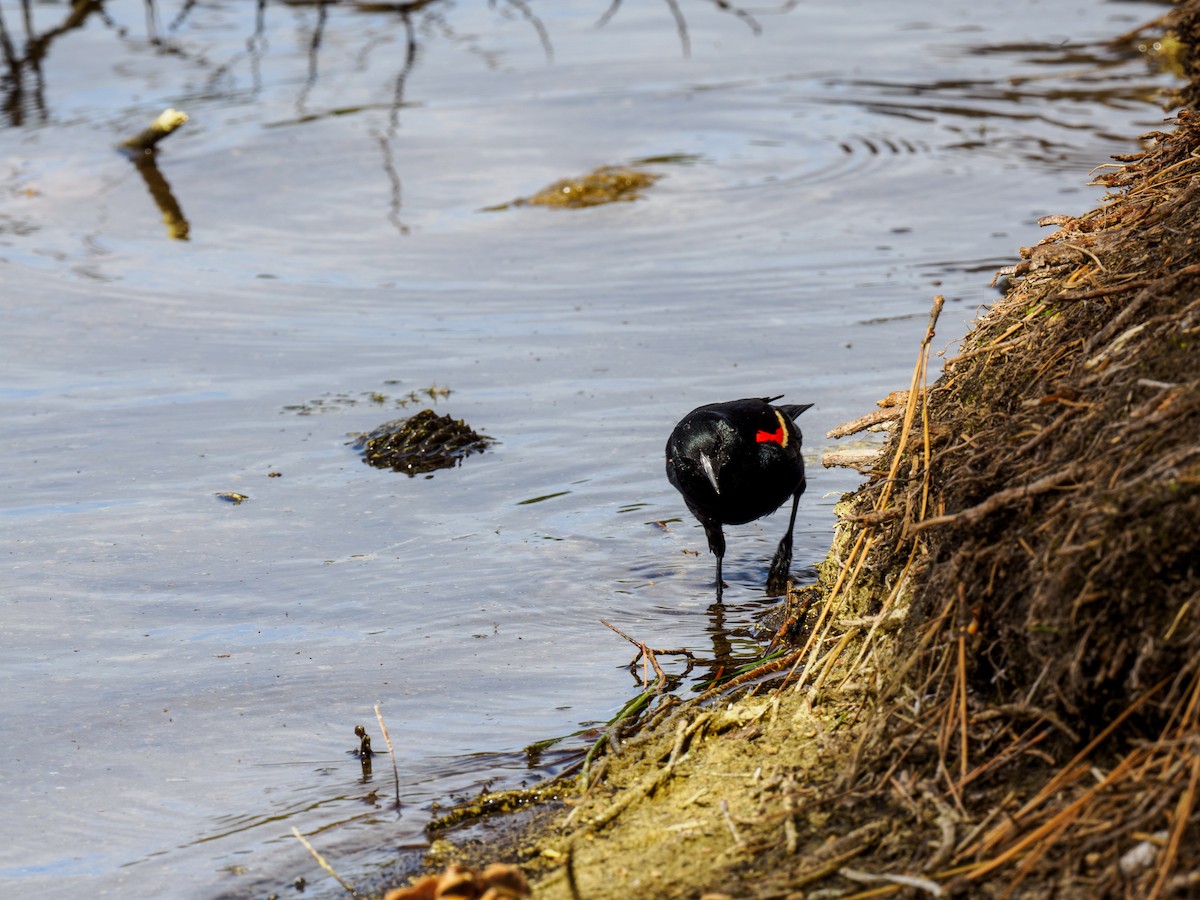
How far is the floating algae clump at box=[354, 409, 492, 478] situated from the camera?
798 centimetres

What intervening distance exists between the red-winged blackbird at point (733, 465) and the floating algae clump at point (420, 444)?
1.70 metres

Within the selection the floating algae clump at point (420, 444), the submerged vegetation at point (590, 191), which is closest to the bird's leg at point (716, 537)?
the floating algae clump at point (420, 444)

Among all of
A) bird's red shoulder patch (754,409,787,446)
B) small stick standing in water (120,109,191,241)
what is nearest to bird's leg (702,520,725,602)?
bird's red shoulder patch (754,409,787,446)

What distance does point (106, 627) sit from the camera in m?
6.11

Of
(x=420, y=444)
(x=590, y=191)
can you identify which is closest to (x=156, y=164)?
(x=590, y=191)

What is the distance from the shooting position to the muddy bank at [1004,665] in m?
3.21

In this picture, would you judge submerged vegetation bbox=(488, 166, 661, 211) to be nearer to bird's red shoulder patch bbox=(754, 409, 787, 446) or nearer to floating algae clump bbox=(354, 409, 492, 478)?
floating algae clump bbox=(354, 409, 492, 478)

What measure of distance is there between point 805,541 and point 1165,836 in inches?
167

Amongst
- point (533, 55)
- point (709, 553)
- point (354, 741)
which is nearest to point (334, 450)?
point (709, 553)

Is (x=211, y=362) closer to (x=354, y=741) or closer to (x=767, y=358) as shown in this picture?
(x=767, y=358)

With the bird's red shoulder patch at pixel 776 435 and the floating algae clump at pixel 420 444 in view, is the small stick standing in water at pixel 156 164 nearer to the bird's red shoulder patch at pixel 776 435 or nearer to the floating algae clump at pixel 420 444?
the floating algae clump at pixel 420 444

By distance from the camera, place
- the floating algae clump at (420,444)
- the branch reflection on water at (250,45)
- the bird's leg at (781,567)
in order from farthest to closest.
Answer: the branch reflection on water at (250,45) → the floating algae clump at (420,444) → the bird's leg at (781,567)

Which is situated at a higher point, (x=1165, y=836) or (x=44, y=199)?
(x=1165, y=836)

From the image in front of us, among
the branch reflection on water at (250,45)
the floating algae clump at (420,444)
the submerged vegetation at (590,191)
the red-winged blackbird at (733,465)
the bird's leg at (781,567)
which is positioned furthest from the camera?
the branch reflection on water at (250,45)
